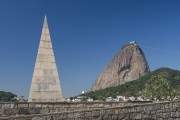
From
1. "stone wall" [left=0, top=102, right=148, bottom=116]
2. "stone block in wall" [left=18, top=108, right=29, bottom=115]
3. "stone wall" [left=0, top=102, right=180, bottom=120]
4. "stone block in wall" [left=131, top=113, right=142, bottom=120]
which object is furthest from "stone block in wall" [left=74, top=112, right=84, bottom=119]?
"stone block in wall" [left=18, top=108, right=29, bottom=115]

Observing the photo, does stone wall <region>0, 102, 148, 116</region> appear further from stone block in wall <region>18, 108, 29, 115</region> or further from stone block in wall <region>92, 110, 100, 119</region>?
stone block in wall <region>92, 110, 100, 119</region>

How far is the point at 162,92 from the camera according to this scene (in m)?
58.4

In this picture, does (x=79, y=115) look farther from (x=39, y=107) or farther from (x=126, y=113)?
(x=39, y=107)

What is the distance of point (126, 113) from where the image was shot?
11.2 m

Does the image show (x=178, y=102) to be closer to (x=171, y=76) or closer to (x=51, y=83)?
(x=51, y=83)

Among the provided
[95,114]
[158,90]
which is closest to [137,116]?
[95,114]

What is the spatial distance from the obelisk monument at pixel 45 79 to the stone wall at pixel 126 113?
755 cm

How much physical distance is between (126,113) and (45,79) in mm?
7882

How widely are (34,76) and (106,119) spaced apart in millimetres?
8196

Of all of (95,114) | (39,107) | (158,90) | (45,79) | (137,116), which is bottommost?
(137,116)

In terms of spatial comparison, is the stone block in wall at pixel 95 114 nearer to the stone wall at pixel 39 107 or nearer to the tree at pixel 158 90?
the stone wall at pixel 39 107

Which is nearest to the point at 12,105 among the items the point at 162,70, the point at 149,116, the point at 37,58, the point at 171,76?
the point at 37,58

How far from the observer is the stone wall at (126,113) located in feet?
32.4

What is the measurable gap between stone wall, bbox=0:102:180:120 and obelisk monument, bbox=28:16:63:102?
Result: 755cm
